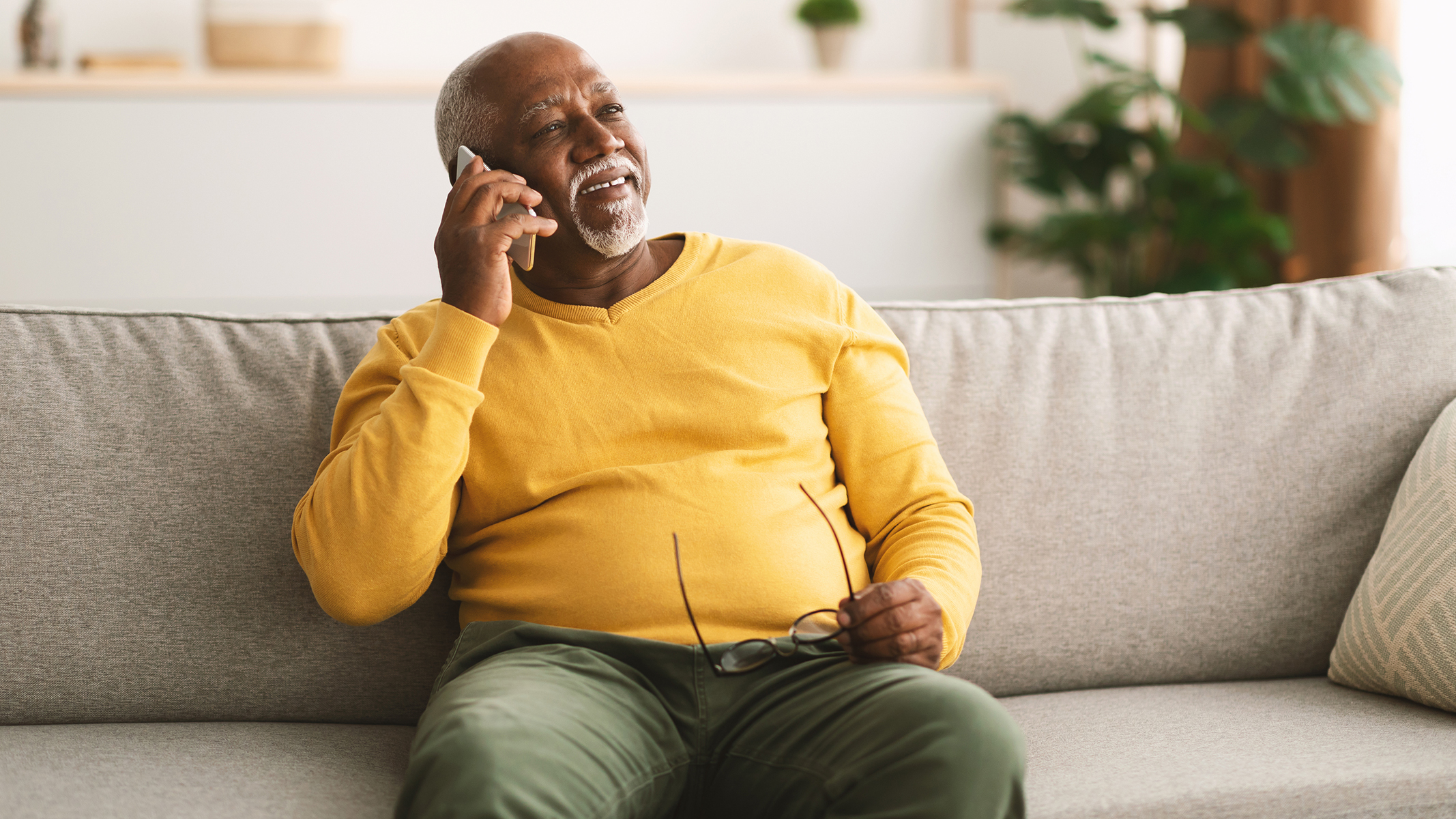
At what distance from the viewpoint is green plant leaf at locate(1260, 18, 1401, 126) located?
3.08 meters

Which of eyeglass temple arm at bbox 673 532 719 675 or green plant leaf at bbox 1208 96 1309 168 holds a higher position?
green plant leaf at bbox 1208 96 1309 168

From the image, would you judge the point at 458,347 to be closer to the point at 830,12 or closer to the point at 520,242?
the point at 520,242

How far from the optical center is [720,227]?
371cm

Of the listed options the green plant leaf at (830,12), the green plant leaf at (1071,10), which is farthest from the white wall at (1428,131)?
the green plant leaf at (830,12)

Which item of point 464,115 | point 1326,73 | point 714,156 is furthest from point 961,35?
point 464,115

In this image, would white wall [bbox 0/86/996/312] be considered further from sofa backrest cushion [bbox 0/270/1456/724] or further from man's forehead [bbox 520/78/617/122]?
man's forehead [bbox 520/78/617/122]

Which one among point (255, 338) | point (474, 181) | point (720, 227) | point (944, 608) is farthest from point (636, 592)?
point (720, 227)

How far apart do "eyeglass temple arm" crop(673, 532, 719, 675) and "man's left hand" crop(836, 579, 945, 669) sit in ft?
0.42

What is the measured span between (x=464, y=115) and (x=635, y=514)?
53cm

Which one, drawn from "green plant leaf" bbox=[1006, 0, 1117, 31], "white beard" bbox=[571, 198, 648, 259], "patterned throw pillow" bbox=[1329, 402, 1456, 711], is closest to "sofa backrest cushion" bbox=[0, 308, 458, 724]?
"white beard" bbox=[571, 198, 648, 259]

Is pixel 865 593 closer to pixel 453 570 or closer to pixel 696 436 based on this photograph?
pixel 696 436

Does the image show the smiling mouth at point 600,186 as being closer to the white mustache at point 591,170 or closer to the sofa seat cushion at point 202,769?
the white mustache at point 591,170

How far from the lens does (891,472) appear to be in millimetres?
1332

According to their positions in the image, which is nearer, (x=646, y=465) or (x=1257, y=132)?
(x=646, y=465)
